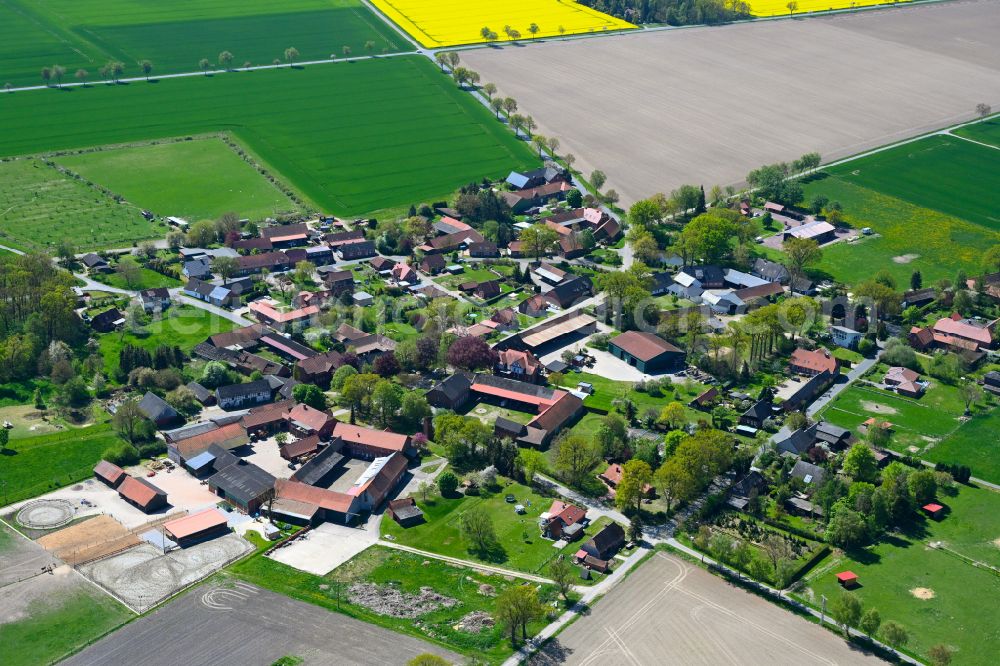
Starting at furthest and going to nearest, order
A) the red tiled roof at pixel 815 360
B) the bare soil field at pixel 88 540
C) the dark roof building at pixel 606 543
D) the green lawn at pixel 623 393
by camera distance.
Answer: the red tiled roof at pixel 815 360 → the green lawn at pixel 623 393 → the dark roof building at pixel 606 543 → the bare soil field at pixel 88 540

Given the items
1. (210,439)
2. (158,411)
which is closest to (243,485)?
(210,439)

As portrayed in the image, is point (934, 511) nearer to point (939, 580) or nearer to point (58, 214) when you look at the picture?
point (939, 580)

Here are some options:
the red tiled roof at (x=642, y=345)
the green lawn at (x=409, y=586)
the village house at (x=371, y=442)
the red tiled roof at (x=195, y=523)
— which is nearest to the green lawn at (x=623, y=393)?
the red tiled roof at (x=642, y=345)

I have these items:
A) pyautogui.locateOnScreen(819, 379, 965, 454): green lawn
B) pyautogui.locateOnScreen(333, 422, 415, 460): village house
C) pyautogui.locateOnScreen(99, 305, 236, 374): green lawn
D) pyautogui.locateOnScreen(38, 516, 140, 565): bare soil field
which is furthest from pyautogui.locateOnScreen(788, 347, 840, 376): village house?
pyautogui.locateOnScreen(38, 516, 140, 565): bare soil field

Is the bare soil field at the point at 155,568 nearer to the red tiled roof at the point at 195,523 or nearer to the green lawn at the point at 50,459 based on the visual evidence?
the red tiled roof at the point at 195,523

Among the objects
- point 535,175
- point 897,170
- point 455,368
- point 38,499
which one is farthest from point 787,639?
point 897,170

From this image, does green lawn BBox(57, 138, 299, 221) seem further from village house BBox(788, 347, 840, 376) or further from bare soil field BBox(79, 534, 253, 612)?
village house BBox(788, 347, 840, 376)
